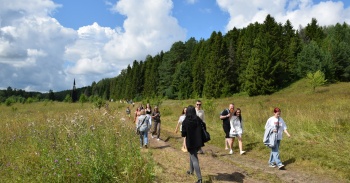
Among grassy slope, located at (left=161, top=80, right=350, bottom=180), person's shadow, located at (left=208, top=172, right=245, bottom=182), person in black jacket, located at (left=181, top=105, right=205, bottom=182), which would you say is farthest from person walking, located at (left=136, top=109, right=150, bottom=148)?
person in black jacket, located at (left=181, top=105, right=205, bottom=182)

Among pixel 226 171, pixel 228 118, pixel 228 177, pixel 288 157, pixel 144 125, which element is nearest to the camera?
pixel 228 177


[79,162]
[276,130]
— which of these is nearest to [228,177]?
[276,130]

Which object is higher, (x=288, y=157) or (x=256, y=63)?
(x=256, y=63)

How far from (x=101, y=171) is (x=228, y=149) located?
7.97 m

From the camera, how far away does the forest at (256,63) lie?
51469 mm

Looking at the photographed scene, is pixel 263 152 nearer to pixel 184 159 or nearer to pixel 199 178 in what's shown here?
pixel 184 159

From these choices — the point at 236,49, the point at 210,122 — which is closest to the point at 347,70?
the point at 236,49

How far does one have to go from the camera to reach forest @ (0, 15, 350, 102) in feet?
169

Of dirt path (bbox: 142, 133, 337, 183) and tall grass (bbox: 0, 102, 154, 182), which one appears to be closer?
tall grass (bbox: 0, 102, 154, 182)

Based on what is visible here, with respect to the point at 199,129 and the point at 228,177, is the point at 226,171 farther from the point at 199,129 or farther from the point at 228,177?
the point at 199,129

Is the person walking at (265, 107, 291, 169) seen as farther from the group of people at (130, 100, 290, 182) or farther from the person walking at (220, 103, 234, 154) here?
the person walking at (220, 103, 234, 154)

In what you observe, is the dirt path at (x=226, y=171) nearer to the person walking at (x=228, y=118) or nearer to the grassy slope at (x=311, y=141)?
the grassy slope at (x=311, y=141)

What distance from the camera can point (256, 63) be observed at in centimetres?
5191

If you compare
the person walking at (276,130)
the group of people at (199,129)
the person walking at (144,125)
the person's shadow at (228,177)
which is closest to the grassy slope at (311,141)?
the person walking at (276,130)
